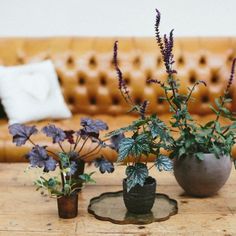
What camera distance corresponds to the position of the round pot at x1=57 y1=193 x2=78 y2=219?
1490 millimetres

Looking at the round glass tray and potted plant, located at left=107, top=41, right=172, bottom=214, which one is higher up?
potted plant, located at left=107, top=41, right=172, bottom=214

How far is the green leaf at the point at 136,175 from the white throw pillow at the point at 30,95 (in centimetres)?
164

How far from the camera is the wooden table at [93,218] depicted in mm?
1415

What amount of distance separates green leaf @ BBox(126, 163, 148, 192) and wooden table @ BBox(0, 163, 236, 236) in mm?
137

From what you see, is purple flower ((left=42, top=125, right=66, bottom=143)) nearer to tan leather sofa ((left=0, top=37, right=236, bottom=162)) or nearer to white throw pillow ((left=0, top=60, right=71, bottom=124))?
white throw pillow ((left=0, top=60, right=71, bottom=124))

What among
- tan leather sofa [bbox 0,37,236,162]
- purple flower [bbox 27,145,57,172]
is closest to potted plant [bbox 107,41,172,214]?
purple flower [bbox 27,145,57,172]

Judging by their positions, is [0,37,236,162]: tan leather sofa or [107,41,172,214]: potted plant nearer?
[107,41,172,214]: potted plant
